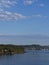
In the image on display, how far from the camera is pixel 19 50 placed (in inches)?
6048

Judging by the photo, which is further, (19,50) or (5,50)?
(19,50)

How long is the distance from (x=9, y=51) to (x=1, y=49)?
5779 mm

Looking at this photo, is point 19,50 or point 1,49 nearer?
point 1,49

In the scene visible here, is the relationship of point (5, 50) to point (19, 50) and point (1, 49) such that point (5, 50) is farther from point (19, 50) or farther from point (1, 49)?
point (19, 50)

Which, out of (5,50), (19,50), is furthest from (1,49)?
(19,50)

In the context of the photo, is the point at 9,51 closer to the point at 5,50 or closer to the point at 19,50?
the point at 5,50

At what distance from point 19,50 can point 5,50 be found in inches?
634

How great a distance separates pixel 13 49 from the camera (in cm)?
14725

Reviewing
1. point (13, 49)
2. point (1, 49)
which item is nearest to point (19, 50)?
point (13, 49)

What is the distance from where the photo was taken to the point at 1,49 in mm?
141250

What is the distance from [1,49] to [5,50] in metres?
3.00

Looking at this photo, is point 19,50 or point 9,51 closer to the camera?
point 9,51

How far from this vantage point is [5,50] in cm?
14062

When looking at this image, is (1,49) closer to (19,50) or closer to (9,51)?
(9,51)
